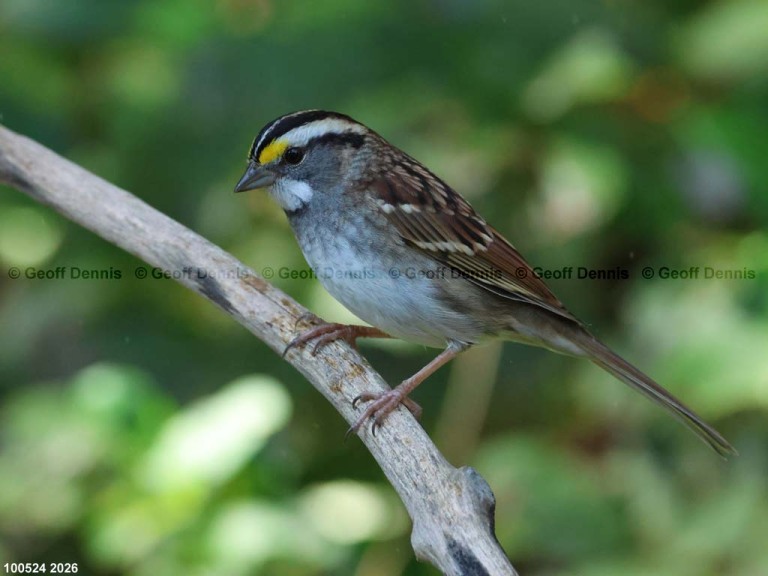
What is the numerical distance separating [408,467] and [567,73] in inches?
71.0

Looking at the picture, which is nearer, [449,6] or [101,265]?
[449,6]

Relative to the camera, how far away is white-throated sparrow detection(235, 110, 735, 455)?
8.85 ft

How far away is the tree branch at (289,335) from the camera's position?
82.0 inches

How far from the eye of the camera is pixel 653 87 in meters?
3.67

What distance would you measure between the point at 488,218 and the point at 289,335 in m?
1.20

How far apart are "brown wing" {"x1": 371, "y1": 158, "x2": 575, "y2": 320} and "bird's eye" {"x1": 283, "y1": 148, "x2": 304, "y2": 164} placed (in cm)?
22

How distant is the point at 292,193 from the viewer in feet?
9.45

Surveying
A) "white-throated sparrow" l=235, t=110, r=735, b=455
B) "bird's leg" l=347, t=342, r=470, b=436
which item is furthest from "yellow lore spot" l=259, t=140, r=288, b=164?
"bird's leg" l=347, t=342, r=470, b=436

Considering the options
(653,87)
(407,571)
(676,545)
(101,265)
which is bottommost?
(676,545)

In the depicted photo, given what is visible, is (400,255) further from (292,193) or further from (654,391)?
(654,391)

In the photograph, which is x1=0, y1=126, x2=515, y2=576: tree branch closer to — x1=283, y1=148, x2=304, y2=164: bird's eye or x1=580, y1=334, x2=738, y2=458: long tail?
x1=283, y1=148, x2=304, y2=164: bird's eye

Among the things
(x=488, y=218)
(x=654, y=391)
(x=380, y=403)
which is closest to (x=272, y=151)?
(x=380, y=403)

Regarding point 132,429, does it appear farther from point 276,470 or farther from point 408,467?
point 408,467

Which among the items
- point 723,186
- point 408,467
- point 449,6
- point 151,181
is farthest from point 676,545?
point 151,181
